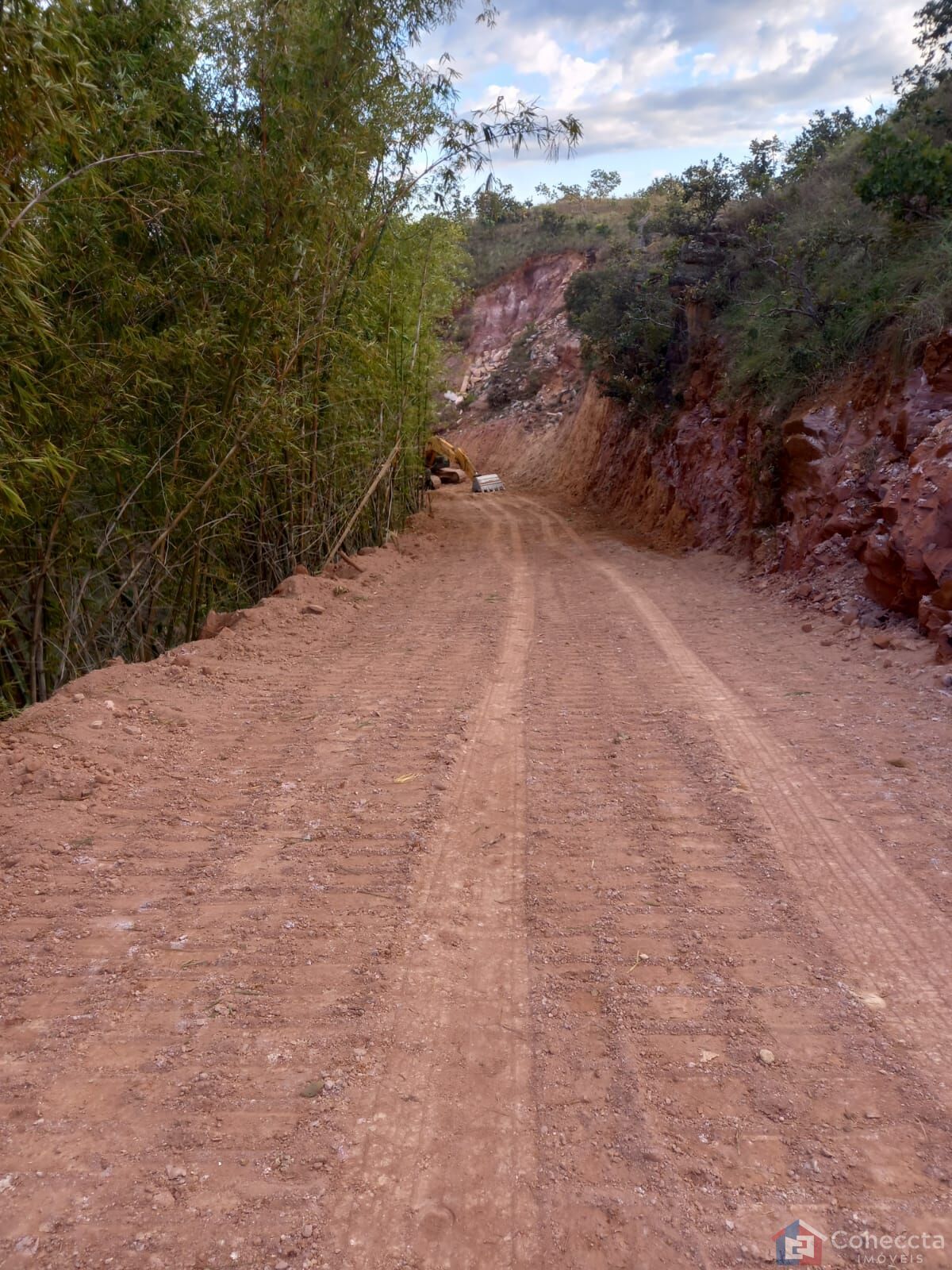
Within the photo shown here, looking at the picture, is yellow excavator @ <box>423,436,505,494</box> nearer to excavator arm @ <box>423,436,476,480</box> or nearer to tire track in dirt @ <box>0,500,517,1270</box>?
excavator arm @ <box>423,436,476,480</box>

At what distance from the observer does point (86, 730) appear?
4.19 meters

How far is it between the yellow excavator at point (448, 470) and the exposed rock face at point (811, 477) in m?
2.55

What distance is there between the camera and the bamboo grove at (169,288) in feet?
15.2

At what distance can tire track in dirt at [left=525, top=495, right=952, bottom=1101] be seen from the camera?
238cm

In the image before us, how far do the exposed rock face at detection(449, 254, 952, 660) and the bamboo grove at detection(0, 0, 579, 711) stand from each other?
4.10 m

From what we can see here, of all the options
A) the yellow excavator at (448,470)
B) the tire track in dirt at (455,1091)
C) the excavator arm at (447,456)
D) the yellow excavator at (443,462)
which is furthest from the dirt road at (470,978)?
the yellow excavator at (443,462)

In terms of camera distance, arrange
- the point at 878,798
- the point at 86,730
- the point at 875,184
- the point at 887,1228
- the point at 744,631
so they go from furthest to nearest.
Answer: the point at 875,184 < the point at 744,631 < the point at 86,730 < the point at 878,798 < the point at 887,1228

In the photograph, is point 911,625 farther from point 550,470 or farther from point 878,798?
point 550,470

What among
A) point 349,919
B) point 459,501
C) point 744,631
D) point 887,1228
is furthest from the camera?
point 459,501

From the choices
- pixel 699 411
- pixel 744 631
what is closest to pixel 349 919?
pixel 744 631

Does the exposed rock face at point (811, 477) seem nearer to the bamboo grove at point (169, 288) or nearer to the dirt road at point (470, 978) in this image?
the dirt road at point (470, 978)

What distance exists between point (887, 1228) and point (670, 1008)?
2.46 ft

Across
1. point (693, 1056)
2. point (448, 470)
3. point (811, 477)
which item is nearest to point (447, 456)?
point (448, 470)

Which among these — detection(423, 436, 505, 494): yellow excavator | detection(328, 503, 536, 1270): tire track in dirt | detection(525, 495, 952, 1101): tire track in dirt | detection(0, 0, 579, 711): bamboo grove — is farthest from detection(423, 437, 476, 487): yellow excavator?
detection(328, 503, 536, 1270): tire track in dirt
